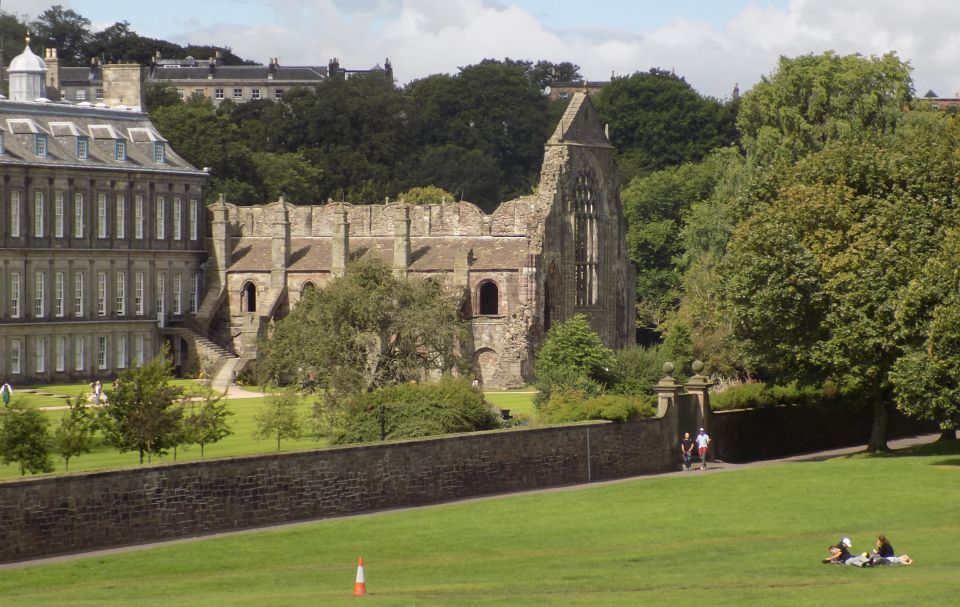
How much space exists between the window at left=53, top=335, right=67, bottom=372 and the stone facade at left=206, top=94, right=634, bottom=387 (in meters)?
8.30

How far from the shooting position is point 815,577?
Answer: 34781mm

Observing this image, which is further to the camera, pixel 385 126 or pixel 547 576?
pixel 385 126

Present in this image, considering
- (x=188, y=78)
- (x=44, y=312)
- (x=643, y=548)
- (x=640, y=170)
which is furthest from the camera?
(x=188, y=78)

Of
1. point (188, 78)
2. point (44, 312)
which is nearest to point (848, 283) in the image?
point (44, 312)

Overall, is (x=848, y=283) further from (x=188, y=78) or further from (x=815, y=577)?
(x=188, y=78)

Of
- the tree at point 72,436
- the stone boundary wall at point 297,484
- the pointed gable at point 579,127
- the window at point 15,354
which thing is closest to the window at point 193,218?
the window at point 15,354

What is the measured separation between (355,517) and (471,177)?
96.6 meters

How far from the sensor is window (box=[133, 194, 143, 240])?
92.2m

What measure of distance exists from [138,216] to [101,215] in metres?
2.61

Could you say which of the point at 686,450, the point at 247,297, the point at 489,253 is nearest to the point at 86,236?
the point at 247,297

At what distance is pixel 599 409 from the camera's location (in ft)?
179

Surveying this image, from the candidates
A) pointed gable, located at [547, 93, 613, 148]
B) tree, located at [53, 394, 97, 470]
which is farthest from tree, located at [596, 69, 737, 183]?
tree, located at [53, 394, 97, 470]

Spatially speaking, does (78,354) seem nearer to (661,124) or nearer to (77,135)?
(77,135)

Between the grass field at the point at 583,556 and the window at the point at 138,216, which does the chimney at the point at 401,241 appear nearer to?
the window at the point at 138,216
